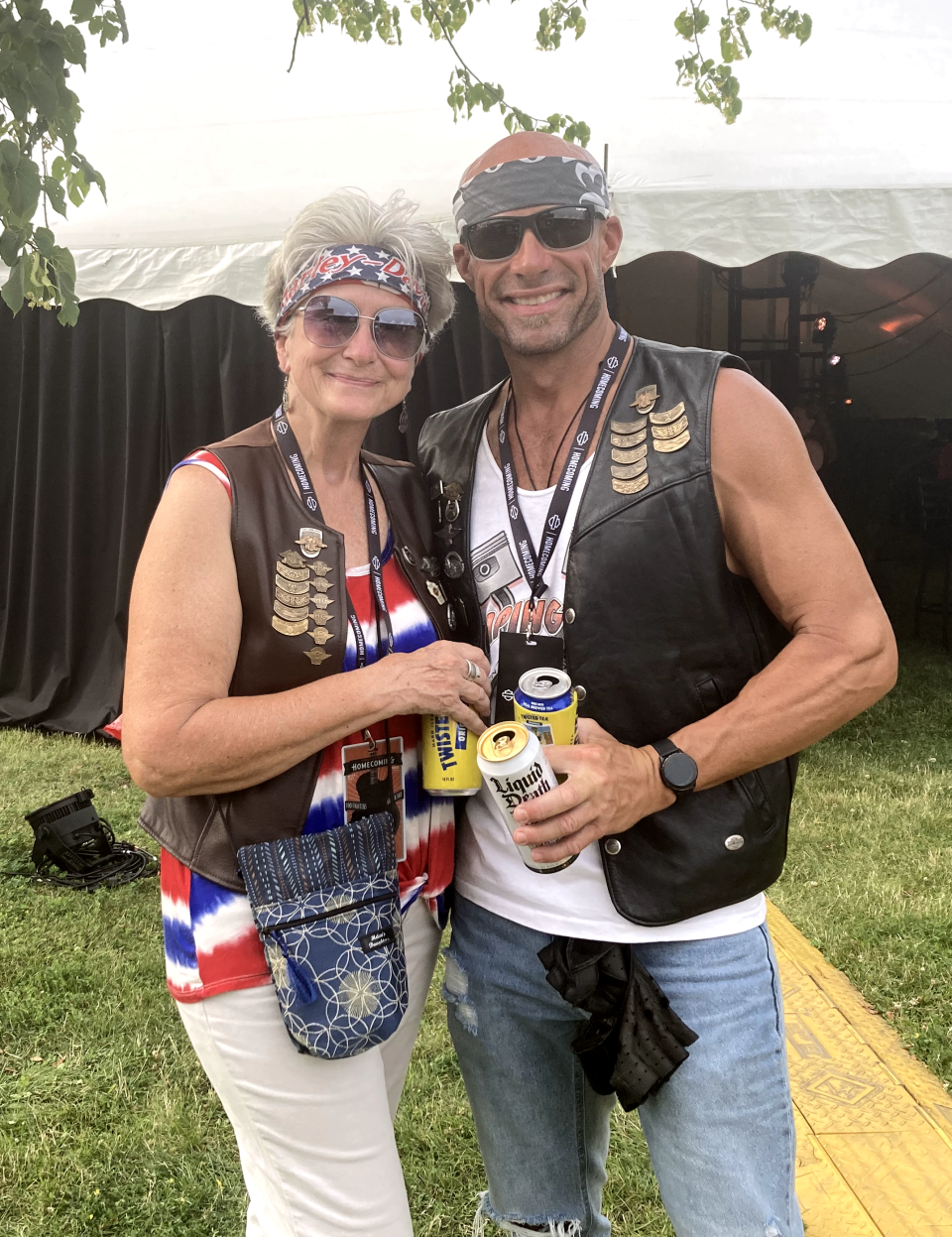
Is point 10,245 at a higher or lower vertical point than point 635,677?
higher

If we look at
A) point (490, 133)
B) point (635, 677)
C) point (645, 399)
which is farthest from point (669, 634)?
point (490, 133)

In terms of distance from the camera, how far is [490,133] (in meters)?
6.14

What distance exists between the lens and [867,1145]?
2.73 metres

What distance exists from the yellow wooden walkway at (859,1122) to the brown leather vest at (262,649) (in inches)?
70.5

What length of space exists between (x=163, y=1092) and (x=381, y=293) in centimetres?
243

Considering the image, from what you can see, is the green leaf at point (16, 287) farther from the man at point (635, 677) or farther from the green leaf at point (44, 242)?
the man at point (635, 677)

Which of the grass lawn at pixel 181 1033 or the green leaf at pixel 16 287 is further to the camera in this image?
the grass lawn at pixel 181 1033

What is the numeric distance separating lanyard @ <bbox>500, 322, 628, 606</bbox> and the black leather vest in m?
0.04

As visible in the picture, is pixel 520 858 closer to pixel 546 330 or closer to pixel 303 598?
pixel 303 598

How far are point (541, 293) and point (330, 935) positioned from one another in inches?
47.1

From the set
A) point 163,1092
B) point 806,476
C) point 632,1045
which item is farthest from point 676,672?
point 163,1092

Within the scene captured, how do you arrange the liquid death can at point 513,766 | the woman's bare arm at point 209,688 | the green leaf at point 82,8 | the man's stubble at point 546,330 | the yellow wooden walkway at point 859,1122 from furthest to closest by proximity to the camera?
the yellow wooden walkway at point 859,1122
the green leaf at point 82,8
the man's stubble at point 546,330
the woman's bare arm at point 209,688
the liquid death can at point 513,766

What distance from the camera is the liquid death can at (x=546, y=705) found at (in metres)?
1.51

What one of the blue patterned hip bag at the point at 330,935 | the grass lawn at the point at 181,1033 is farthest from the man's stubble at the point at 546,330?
the grass lawn at the point at 181,1033
